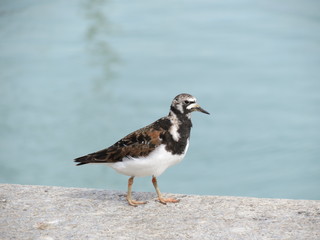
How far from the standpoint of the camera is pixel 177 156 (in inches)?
254

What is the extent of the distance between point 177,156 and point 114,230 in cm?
107

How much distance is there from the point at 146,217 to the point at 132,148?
2.52ft

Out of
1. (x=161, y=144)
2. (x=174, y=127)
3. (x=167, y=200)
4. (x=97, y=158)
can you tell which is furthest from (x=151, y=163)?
(x=97, y=158)

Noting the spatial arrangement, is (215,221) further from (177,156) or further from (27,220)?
(27,220)

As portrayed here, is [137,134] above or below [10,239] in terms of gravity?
above

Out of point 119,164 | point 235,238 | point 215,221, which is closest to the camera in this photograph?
point 235,238

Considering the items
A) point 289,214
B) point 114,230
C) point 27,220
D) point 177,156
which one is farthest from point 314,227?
point 27,220

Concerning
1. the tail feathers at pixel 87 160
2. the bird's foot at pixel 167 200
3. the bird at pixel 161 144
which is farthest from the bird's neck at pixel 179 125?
the tail feathers at pixel 87 160

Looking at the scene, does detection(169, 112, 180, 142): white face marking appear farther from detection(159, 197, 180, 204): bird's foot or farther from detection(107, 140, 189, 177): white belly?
detection(159, 197, 180, 204): bird's foot

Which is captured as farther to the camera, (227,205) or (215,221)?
(227,205)

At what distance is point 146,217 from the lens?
20.7 ft

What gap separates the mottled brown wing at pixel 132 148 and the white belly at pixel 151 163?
0.06 metres

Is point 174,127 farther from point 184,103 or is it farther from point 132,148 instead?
point 132,148

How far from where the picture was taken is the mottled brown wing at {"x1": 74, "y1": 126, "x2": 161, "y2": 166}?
645 cm
